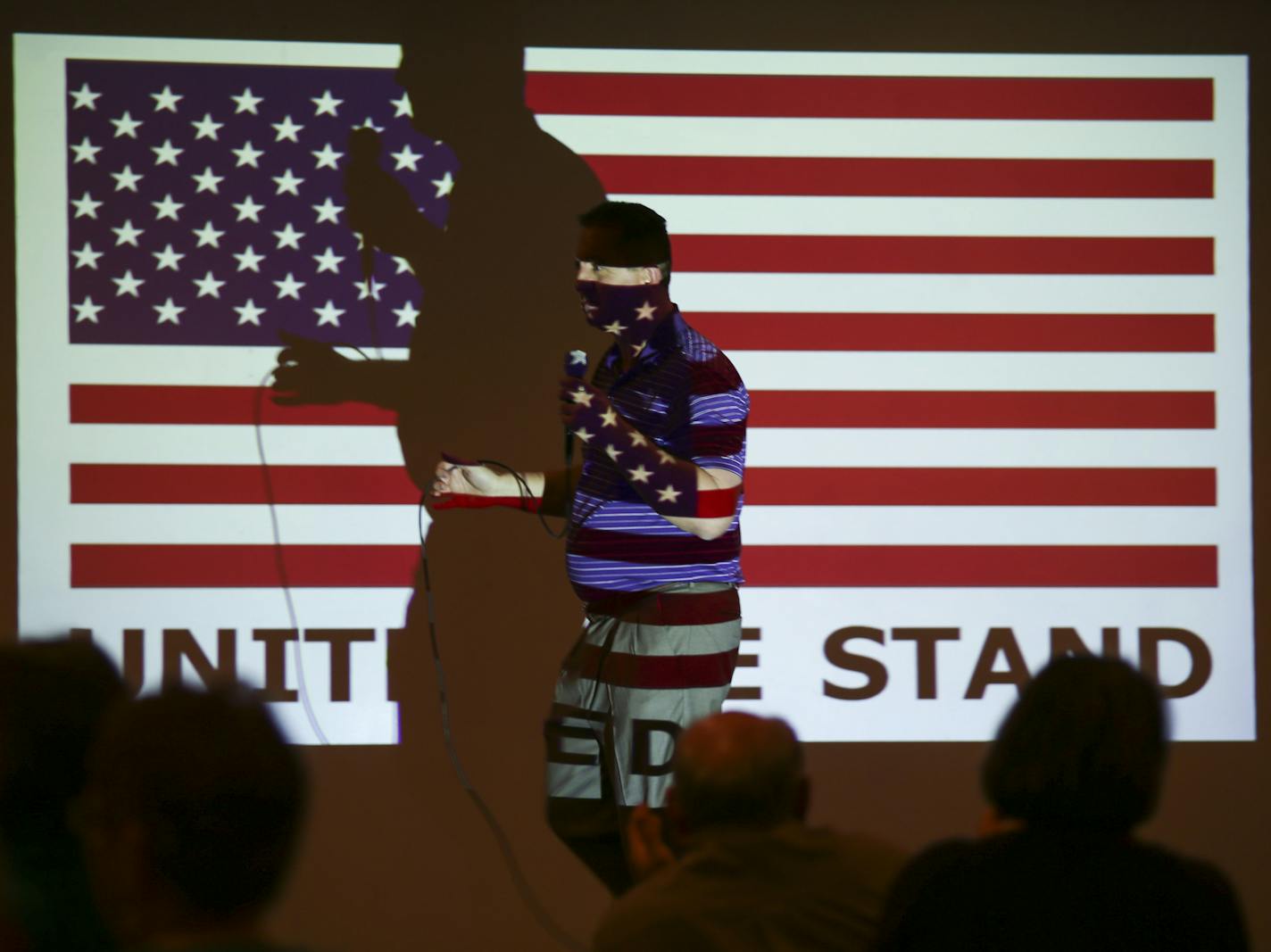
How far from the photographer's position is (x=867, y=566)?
3.22m

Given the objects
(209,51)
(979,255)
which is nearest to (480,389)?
(209,51)

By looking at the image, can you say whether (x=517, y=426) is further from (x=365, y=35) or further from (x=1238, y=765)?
(x=1238, y=765)

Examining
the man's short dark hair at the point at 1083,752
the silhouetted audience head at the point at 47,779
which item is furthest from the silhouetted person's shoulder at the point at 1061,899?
the silhouetted audience head at the point at 47,779

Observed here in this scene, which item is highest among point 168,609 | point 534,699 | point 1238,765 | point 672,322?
point 672,322

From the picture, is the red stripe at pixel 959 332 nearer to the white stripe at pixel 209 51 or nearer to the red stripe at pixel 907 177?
the red stripe at pixel 907 177

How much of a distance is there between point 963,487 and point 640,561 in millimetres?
1132

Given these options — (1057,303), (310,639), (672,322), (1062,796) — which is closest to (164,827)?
(1062,796)

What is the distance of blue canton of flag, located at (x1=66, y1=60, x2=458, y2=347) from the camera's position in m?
3.13

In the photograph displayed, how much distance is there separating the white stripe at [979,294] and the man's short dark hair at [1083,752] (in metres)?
1.95

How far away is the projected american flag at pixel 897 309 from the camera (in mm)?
3170

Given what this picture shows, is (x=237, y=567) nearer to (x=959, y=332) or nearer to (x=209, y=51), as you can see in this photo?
(x=209, y=51)

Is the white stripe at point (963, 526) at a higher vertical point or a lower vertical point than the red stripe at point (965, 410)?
lower

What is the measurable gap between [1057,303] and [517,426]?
1.36m

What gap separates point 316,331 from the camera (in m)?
3.17
